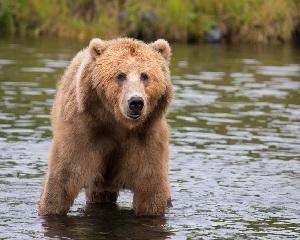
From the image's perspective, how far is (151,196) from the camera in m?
9.52

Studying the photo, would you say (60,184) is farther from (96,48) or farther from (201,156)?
(201,156)

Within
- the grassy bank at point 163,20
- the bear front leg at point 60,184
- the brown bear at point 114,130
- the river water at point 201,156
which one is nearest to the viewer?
the brown bear at point 114,130

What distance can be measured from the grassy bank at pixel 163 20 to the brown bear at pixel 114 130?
2131 centimetres

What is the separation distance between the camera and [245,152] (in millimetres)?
13906

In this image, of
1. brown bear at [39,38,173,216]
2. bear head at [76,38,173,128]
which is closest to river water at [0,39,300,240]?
brown bear at [39,38,173,216]

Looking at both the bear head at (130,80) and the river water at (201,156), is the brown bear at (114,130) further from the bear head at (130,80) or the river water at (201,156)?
the river water at (201,156)

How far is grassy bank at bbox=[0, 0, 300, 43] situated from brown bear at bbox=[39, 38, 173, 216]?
21.3 meters

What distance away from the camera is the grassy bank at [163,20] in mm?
30859

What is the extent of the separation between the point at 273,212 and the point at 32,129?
18.7ft

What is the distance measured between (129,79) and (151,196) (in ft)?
4.43

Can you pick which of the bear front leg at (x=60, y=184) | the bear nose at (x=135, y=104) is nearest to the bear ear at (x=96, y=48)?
the bear nose at (x=135, y=104)

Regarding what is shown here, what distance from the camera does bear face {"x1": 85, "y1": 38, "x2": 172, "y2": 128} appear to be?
28.3 feet

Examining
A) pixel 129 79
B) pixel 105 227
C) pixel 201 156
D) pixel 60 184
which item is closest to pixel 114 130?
pixel 129 79

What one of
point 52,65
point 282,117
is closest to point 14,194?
point 282,117
